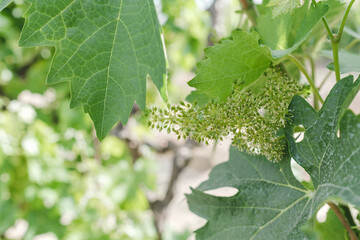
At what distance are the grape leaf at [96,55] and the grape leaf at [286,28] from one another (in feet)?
0.63

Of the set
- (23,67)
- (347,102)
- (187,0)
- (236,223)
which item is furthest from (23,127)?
(347,102)

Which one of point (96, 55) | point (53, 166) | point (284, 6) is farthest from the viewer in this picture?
point (53, 166)

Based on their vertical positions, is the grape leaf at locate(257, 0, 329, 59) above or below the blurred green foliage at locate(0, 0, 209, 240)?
below

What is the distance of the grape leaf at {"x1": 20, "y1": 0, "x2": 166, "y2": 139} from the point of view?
59 centimetres

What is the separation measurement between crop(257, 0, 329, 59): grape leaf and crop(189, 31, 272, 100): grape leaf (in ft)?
0.10

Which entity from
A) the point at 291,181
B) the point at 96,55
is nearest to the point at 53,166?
the point at 96,55

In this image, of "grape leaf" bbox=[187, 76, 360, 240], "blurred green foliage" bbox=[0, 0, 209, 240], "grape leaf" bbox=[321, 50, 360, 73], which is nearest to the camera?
"grape leaf" bbox=[187, 76, 360, 240]

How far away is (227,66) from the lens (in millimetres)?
542

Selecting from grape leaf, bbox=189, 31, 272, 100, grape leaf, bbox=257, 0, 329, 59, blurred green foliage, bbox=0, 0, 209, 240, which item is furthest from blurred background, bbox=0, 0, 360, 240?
grape leaf, bbox=189, 31, 272, 100

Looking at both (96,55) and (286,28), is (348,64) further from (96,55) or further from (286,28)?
(96,55)

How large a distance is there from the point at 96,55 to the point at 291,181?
36 centimetres

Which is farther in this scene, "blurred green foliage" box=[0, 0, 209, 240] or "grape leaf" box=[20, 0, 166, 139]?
"blurred green foliage" box=[0, 0, 209, 240]

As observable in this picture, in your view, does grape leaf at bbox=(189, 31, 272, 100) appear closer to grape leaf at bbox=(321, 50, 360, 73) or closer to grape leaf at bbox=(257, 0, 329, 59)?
grape leaf at bbox=(257, 0, 329, 59)

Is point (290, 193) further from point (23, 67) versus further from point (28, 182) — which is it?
point (23, 67)
